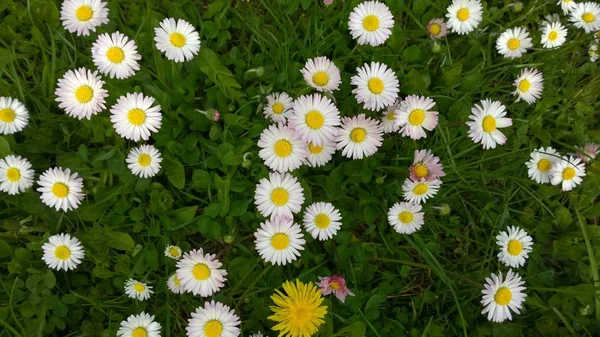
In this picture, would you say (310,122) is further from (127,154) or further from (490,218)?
(490,218)

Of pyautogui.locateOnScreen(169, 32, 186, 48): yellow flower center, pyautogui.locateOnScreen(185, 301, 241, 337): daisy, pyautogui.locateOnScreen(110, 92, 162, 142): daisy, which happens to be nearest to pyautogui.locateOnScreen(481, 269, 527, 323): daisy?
pyautogui.locateOnScreen(185, 301, 241, 337): daisy

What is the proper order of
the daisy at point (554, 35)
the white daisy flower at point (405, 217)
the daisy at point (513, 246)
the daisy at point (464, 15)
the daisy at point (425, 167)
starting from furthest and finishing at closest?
the daisy at point (554, 35) → the daisy at point (464, 15) → the daisy at point (513, 246) → the white daisy flower at point (405, 217) → the daisy at point (425, 167)

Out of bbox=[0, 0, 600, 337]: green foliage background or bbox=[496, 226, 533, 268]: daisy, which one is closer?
bbox=[0, 0, 600, 337]: green foliage background

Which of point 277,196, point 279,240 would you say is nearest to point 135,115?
point 277,196

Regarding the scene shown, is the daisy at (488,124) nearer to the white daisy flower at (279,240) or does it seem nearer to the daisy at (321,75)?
the daisy at (321,75)

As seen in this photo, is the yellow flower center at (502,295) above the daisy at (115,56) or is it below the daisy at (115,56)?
below

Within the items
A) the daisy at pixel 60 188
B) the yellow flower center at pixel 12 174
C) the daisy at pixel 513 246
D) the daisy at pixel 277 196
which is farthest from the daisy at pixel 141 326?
the daisy at pixel 513 246

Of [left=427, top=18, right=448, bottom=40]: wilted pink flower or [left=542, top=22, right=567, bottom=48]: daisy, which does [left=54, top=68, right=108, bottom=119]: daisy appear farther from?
[left=542, top=22, right=567, bottom=48]: daisy
